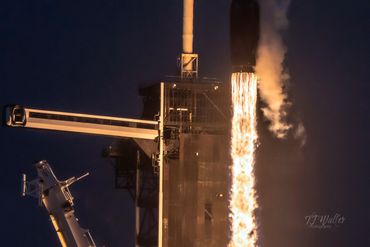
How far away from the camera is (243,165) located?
13050cm

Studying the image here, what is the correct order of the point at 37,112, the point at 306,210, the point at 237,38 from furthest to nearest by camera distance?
the point at 306,210, the point at 37,112, the point at 237,38

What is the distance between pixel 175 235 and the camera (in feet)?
441

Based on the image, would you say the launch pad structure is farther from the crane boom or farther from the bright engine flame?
the bright engine flame

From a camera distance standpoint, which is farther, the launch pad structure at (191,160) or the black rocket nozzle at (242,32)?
the launch pad structure at (191,160)

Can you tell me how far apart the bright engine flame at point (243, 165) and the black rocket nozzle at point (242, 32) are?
448 centimetres

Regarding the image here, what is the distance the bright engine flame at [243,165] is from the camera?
130m

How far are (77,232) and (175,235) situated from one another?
808 centimetres

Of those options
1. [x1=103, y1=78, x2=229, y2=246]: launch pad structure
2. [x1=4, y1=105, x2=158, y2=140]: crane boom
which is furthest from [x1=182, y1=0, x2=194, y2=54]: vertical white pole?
[x1=4, y1=105, x2=158, y2=140]: crane boom

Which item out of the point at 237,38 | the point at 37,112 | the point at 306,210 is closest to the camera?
the point at 237,38

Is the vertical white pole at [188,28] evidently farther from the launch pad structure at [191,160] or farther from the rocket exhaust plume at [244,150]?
the rocket exhaust plume at [244,150]

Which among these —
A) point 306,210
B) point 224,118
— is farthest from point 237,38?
point 306,210

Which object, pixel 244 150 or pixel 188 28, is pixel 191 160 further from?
pixel 188 28

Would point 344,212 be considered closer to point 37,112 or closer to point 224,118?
point 224,118

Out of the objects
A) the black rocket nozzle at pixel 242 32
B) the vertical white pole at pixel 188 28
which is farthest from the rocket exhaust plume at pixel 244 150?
the vertical white pole at pixel 188 28
